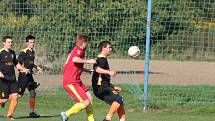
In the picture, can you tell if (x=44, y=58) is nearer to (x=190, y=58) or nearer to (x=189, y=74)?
(x=190, y=58)

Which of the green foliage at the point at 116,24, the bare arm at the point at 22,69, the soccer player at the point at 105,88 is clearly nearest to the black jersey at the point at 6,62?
the bare arm at the point at 22,69

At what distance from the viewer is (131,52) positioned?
1348 cm

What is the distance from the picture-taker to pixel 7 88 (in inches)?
534

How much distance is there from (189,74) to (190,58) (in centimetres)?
676

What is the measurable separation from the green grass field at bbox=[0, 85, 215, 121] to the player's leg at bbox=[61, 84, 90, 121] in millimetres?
1628

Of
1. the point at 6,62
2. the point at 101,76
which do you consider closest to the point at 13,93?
the point at 6,62

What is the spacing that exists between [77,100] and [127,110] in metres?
4.36

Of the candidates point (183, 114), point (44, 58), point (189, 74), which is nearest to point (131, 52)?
point (183, 114)

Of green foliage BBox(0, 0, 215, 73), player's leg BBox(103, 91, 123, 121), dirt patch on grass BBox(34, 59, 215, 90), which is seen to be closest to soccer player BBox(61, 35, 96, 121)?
player's leg BBox(103, 91, 123, 121)

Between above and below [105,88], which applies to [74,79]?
above

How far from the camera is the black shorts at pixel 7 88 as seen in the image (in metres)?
13.5

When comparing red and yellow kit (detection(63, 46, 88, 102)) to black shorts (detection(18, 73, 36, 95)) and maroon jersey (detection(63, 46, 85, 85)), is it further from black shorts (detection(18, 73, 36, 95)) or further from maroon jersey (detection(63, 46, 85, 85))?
black shorts (detection(18, 73, 36, 95))

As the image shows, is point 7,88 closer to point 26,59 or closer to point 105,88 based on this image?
point 26,59

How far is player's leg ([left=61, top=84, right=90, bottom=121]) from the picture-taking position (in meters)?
11.8
